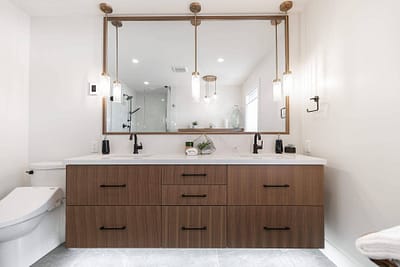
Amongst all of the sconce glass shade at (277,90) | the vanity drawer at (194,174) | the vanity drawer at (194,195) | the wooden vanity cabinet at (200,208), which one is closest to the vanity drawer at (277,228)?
the wooden vanity cabinet at (200,208)

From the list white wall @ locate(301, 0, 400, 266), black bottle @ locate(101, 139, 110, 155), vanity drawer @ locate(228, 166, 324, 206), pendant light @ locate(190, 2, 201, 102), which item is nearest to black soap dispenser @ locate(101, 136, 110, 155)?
black bottle @ locate(101, 139, 110, 155)

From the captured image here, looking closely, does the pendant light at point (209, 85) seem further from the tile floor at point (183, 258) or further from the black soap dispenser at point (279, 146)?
the tile floor at point (183, 258)

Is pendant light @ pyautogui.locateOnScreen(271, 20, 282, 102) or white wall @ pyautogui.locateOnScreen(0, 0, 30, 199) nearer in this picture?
white wall @ pyautogui.locateOnScreen(0, 0, 30, 199)

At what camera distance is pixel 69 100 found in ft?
6.93

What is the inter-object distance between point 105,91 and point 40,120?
0.72 metres

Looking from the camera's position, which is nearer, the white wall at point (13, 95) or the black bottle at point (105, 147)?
the white wall at point (13, 95)

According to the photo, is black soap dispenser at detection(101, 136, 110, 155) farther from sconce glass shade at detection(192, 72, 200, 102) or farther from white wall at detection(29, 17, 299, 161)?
sconce glass shade at detection(192, 72, 200, 102)

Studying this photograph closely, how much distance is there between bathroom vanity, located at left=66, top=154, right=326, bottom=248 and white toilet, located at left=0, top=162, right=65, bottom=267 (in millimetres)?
249

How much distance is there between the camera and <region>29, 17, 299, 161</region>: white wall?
2.10 m

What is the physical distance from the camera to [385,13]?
117 cm

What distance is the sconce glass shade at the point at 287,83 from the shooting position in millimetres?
2012

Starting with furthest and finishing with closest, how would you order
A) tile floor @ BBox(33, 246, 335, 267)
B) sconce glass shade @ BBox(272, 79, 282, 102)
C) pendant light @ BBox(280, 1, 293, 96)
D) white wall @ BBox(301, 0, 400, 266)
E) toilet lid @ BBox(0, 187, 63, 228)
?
sconce glass shade @ BBox(272, 79, 282, 102), pendant light @ BBox(280, 1, 293, 96), tile floor @ BBox(33, 246, 335, 267), toilet lid @ BBox(0, 187, 63, 228), white wall @ BBox(301, 0, 400, 266)

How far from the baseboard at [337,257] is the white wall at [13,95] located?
2.77 m

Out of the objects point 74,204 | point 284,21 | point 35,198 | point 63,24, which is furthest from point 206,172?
point 63,24
